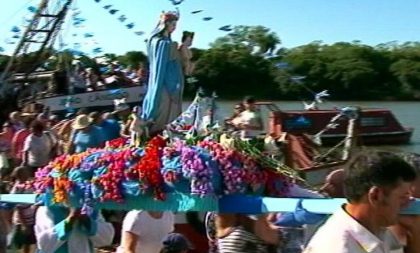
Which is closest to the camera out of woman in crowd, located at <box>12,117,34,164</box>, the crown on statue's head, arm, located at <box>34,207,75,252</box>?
arm, located at <box>34,207,75,252</box>

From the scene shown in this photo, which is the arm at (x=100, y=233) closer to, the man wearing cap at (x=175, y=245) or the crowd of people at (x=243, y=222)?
the crowd of people at (x=243, y=222)

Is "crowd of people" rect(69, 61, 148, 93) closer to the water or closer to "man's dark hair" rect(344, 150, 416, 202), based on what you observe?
the water

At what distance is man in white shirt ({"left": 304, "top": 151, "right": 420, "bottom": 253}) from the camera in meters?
3.01

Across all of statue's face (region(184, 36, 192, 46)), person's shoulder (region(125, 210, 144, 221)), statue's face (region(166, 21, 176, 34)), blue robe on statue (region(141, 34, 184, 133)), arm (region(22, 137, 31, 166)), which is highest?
statue's face (region(166, 21, 176, 34))

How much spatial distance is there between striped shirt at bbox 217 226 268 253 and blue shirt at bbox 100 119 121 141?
6.35m

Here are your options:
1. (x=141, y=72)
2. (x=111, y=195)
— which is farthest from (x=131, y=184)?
(x=141, y=72)

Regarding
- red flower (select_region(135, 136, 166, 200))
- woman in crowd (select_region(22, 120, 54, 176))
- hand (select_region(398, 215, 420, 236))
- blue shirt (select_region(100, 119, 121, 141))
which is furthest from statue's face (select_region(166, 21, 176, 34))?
woman in crowd (select_region(22, 120, 54, 176))

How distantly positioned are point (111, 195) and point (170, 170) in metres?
0.39

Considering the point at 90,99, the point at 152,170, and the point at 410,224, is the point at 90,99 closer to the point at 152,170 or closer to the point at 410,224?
the point at 152,170

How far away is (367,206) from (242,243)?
1.44m

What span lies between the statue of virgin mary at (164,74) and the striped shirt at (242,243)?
2499 mm

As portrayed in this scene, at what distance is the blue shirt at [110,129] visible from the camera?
35.5 ft

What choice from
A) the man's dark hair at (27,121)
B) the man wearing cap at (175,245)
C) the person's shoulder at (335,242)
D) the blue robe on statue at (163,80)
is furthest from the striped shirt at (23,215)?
the man's dark hair at (27,121)

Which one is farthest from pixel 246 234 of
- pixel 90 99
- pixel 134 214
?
pixel 90 99
